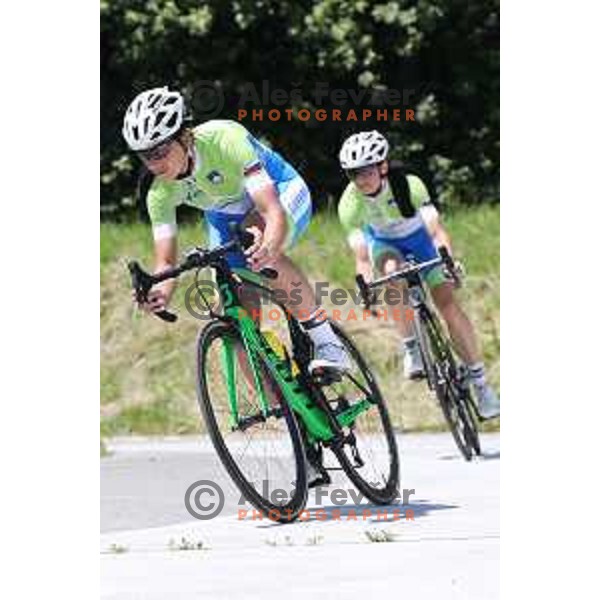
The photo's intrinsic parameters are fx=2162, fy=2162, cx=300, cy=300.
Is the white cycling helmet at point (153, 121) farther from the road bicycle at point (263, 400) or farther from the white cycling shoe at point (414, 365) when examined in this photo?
the white cycling shoe at point (414, 365)

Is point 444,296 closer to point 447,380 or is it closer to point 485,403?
point 447,380

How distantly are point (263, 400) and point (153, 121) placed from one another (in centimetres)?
160

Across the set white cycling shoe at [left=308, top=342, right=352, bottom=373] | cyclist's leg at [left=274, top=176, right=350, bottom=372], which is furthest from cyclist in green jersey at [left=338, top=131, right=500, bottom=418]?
white cycling shoe at [left=308, top=342, right=352, bottom=373]

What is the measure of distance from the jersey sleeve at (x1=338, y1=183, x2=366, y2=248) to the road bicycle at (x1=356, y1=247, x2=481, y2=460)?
363 mm

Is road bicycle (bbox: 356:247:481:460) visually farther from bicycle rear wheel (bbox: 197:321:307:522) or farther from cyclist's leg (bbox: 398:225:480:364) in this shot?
bicycle rear wheel (bbox: 197:321:307:522)

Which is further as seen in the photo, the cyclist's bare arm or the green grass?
the green grass

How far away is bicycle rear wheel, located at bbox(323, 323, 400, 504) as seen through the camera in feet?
39.3

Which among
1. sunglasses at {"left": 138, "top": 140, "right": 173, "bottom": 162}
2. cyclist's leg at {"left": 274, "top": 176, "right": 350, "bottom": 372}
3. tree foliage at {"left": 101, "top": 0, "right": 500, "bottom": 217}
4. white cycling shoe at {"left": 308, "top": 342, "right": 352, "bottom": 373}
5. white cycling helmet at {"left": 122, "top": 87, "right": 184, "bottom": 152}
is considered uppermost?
tree foliage at {"left": 101, "top": 0, "right": 500, "bottom": 217}

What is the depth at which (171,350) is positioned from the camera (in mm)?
17750

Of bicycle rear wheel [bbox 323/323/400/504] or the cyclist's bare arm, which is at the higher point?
the cyclist's bare arm

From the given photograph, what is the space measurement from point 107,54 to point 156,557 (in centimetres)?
700

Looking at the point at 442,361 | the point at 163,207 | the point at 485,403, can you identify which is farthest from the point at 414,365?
the point at 163,207
